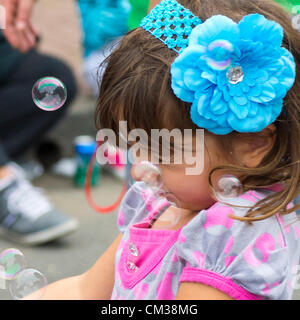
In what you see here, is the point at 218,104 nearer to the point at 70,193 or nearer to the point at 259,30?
the point at 259,30

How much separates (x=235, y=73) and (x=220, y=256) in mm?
274

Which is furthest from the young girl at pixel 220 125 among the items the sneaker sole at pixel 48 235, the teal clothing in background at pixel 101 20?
the teal clothing in background at pixel 101 20

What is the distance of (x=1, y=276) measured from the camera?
48.9 inches

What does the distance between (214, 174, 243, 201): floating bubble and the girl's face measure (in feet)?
0.07

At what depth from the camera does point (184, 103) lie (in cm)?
92

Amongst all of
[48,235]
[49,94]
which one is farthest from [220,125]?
[48,235]

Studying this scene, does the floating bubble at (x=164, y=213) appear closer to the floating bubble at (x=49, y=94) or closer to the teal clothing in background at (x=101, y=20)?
the floating bubble at (x=49, y=94)

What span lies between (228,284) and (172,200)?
0.17m

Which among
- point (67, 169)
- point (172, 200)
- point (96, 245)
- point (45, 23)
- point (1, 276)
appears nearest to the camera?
point (172, 200)

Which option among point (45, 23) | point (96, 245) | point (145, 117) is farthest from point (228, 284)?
point (45, 23)

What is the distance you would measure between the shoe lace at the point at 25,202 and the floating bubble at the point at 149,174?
3.91 ft

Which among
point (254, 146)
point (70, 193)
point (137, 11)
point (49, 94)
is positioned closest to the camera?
point (254, 146)

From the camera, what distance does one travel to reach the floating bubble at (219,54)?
2.80 ft
